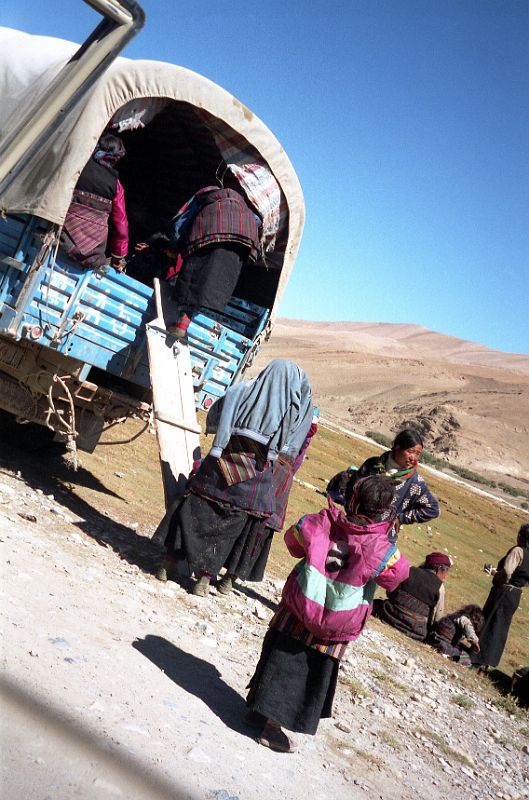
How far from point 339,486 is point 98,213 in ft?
9.13

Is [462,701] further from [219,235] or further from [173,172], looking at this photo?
[173,172]

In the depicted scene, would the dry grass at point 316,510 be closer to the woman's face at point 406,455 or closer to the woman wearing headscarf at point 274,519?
the woman wearing headscarf at point 274,519

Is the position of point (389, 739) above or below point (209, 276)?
below

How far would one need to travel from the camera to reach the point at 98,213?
6.39m

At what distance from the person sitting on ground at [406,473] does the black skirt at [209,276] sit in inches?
72.7

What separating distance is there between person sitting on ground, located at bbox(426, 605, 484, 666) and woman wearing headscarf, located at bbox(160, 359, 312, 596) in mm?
2937

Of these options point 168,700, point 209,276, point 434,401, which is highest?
point 434,401

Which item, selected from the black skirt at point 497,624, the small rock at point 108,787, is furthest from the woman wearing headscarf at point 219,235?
the small rock at point 108,787

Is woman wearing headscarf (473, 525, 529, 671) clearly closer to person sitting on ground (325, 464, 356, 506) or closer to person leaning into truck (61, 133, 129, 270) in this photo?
person sitting on ground (325, 464, 356, 506)

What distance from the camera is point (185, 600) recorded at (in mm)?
5551

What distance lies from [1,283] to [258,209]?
2231 mm

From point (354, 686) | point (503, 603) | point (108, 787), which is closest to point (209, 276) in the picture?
point (354, 686)

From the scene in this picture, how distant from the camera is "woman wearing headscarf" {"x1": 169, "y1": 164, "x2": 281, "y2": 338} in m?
6.65

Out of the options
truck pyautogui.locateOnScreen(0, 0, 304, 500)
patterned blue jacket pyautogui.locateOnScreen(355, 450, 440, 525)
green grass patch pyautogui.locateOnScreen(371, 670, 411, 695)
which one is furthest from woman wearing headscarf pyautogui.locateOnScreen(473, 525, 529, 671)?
truck pyautogui.locateOnScreen(0, 0, 304, 500)
